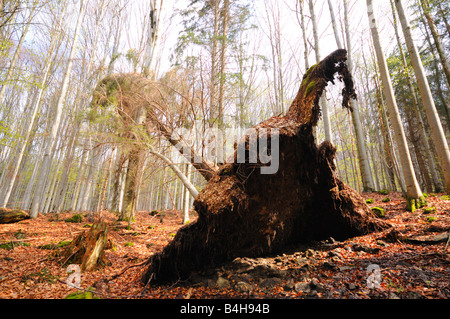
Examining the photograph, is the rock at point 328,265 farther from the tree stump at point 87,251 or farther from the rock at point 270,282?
the tree stump at point 87,251

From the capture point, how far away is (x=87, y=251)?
171 inches

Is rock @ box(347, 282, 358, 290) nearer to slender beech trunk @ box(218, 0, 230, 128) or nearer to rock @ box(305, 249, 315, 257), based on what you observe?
rock @ box(305, 249, 315, 257)

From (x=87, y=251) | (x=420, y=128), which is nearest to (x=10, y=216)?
(x=87, y=251)

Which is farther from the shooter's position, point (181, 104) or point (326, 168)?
point (181, 104)

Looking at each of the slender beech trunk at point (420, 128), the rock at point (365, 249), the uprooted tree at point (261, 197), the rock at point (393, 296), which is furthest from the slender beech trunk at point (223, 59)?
the slender beech trunk at point (420, 128)

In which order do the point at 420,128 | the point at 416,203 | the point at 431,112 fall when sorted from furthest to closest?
the point at 420,128, the point at 431,112, the point at 416,203

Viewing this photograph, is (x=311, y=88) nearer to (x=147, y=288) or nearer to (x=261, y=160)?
(x=261, y=160)

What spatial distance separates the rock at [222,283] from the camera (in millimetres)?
3014

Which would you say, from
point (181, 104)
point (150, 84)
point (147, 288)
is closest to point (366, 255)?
point (147, 288)

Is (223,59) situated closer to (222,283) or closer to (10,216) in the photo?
(222,283)

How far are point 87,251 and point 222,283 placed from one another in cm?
335

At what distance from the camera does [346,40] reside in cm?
1124

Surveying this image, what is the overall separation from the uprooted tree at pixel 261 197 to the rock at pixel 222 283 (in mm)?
384

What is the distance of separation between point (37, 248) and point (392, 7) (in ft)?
62.8
